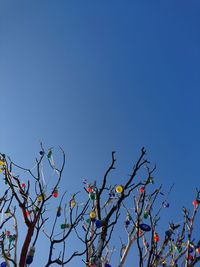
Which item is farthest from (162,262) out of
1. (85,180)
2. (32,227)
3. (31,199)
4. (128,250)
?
(32,227)

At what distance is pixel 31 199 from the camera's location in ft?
13.6

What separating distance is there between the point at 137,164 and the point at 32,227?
1.25 m

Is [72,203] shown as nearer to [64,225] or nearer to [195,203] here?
[64,225]

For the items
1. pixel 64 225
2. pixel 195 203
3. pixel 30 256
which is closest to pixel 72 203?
pixel 64 225

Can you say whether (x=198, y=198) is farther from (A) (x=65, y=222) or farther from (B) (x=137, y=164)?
(B) (x=137, y=164)

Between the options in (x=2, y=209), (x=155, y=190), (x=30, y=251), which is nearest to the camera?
(x=30, y=251)

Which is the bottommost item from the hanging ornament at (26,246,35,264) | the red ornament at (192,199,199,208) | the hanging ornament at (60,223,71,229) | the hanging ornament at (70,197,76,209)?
the hanging ornament at (26,246,35,264)

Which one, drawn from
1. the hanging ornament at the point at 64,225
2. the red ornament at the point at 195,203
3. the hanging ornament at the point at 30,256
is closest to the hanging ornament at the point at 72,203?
the hanging ornament at the point at 64,225

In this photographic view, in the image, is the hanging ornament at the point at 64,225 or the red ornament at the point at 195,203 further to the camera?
the red ornament at the point at 195,203

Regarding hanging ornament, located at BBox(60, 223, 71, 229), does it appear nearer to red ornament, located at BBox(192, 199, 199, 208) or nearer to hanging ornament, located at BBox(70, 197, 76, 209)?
hanging ornament, located at BBox(70, 197, 76, 209)

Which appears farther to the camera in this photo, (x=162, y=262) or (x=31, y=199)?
(x=162, y=262)

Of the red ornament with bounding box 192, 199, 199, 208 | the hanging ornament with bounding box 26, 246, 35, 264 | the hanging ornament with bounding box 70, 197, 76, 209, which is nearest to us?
the hanging ornament with bounding box 26, 246, 35, 264

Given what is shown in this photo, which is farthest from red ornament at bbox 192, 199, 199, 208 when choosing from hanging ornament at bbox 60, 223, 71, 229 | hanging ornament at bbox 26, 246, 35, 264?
hanging ornament at bbox 26, 246, 35, 264

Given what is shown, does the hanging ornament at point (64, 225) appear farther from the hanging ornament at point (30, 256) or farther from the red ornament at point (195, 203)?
the red ornament at point (195, 203)
